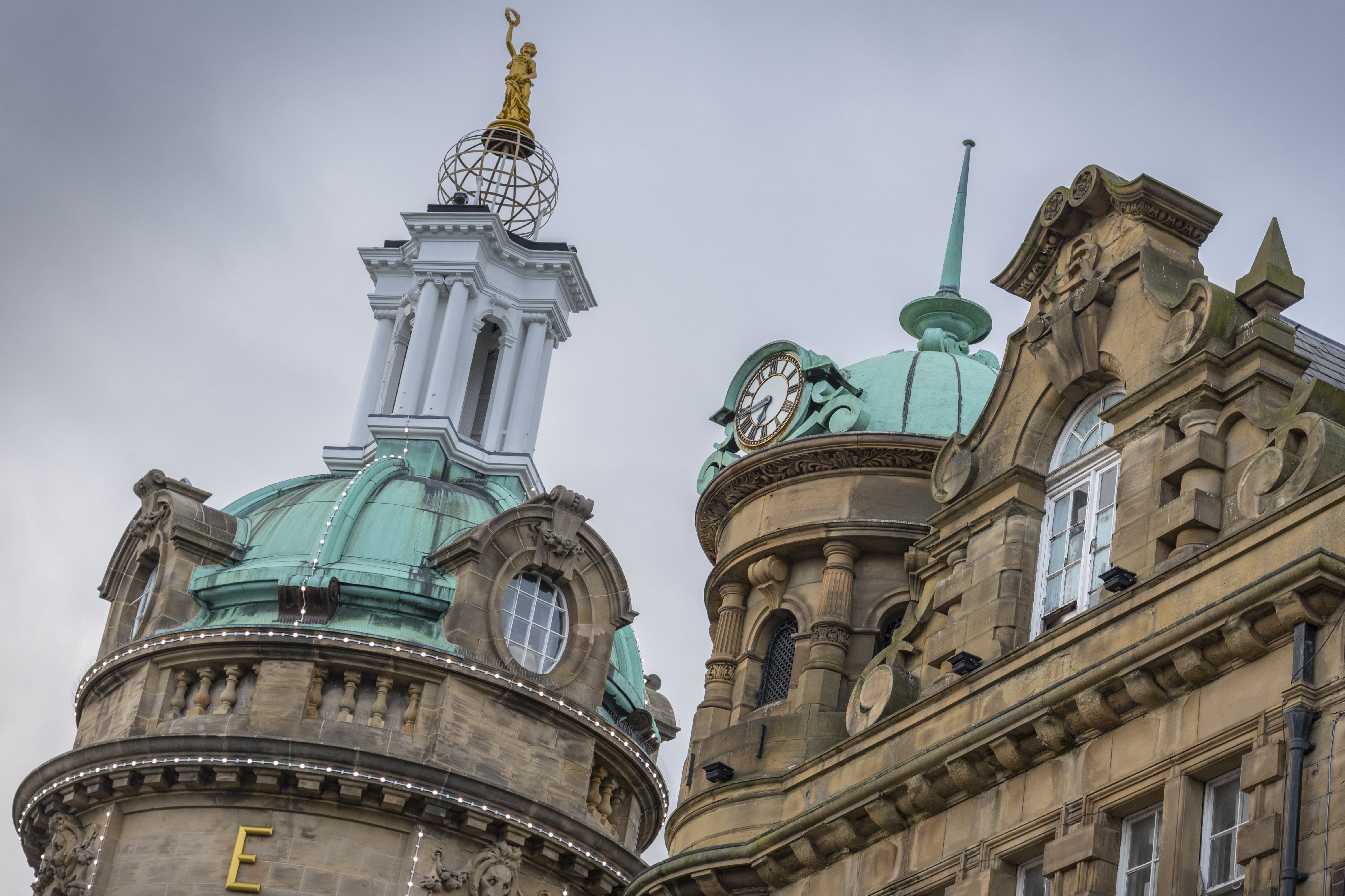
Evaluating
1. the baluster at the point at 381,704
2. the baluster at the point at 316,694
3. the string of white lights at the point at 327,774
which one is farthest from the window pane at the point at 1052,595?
the baluster at the point at 316,694

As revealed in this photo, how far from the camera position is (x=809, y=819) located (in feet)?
82.9

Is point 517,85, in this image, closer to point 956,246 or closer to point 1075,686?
point 956,246

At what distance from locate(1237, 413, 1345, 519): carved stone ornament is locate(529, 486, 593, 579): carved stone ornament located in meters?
23.5

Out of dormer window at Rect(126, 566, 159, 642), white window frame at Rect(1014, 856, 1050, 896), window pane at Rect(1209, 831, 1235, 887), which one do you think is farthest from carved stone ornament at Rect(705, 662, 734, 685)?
dormer window at Rect(126, 566, 159, 642)

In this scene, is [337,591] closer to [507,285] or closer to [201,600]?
[201,600]

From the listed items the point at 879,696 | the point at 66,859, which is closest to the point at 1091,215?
the point at 879,696

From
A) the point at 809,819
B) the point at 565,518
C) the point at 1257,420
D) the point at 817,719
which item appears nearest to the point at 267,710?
the point at 565,518

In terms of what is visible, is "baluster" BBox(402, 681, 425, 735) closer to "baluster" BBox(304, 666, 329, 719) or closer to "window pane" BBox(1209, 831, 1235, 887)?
"baluster" BBox(304, 666, 329, 719)

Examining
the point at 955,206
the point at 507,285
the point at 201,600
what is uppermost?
the point at 507,285

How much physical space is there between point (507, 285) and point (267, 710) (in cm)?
1717

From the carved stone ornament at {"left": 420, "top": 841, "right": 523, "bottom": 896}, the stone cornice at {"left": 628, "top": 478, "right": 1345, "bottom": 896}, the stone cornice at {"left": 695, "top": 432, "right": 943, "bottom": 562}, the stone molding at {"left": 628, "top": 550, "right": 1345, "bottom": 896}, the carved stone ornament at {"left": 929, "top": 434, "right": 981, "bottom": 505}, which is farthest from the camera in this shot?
the carved stone ornament at {"left": 420, "top": 841, "right": 523, "bottom": 896}

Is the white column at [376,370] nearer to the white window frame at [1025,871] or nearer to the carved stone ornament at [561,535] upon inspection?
the carved stone ornament at [561,535]

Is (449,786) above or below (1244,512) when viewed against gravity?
above

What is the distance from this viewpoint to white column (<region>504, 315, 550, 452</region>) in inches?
2110
